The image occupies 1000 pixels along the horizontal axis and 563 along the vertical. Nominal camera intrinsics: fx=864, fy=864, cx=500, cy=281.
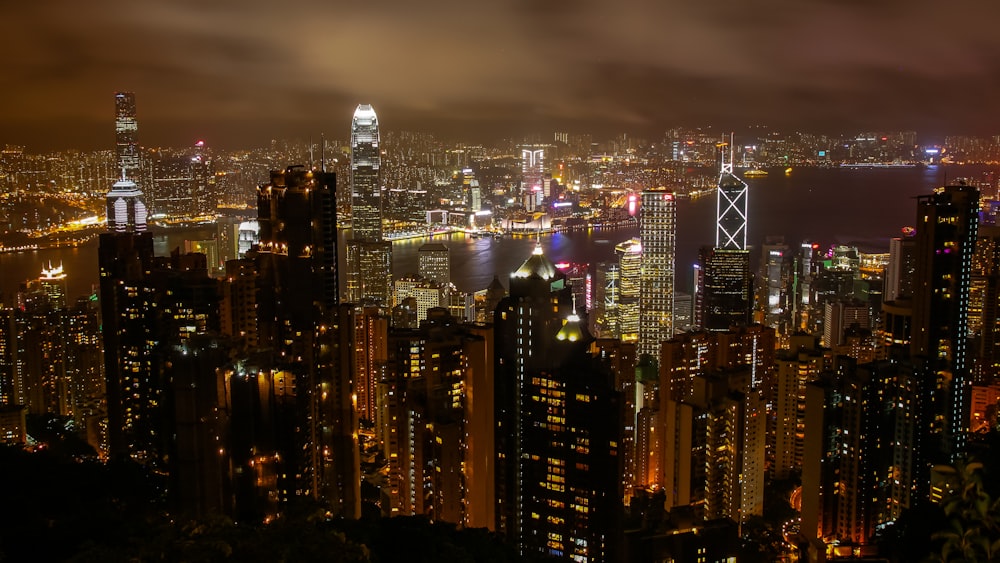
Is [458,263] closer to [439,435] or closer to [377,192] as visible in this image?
[377,192]

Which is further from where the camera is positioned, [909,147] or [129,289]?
[909,147]

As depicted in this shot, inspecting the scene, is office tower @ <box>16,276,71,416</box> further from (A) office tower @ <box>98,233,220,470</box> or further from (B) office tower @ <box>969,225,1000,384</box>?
(B) office tower @ <box>969,225,1000,384</box>

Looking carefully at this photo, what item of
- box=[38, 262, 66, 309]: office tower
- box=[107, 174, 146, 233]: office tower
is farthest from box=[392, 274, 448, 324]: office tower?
box=[38, 262, 66, 309]: office tower

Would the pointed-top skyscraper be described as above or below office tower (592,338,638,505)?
above

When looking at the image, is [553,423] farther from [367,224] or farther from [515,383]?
[367,224]

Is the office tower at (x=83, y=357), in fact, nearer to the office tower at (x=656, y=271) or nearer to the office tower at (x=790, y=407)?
the office tower at (x=656, y=271)

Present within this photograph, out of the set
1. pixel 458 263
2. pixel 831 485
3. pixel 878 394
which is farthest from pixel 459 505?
pixel 458 263

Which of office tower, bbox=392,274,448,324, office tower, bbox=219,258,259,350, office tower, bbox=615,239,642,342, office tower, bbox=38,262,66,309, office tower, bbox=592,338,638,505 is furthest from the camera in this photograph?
office tower, bbox=392,274,448,324

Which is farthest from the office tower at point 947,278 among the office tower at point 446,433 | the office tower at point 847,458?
the office tower at point 446,433

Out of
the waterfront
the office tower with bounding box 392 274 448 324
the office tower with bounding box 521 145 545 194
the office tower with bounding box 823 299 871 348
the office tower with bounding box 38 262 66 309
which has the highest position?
the office tower with bounding box 521 145 545 194
